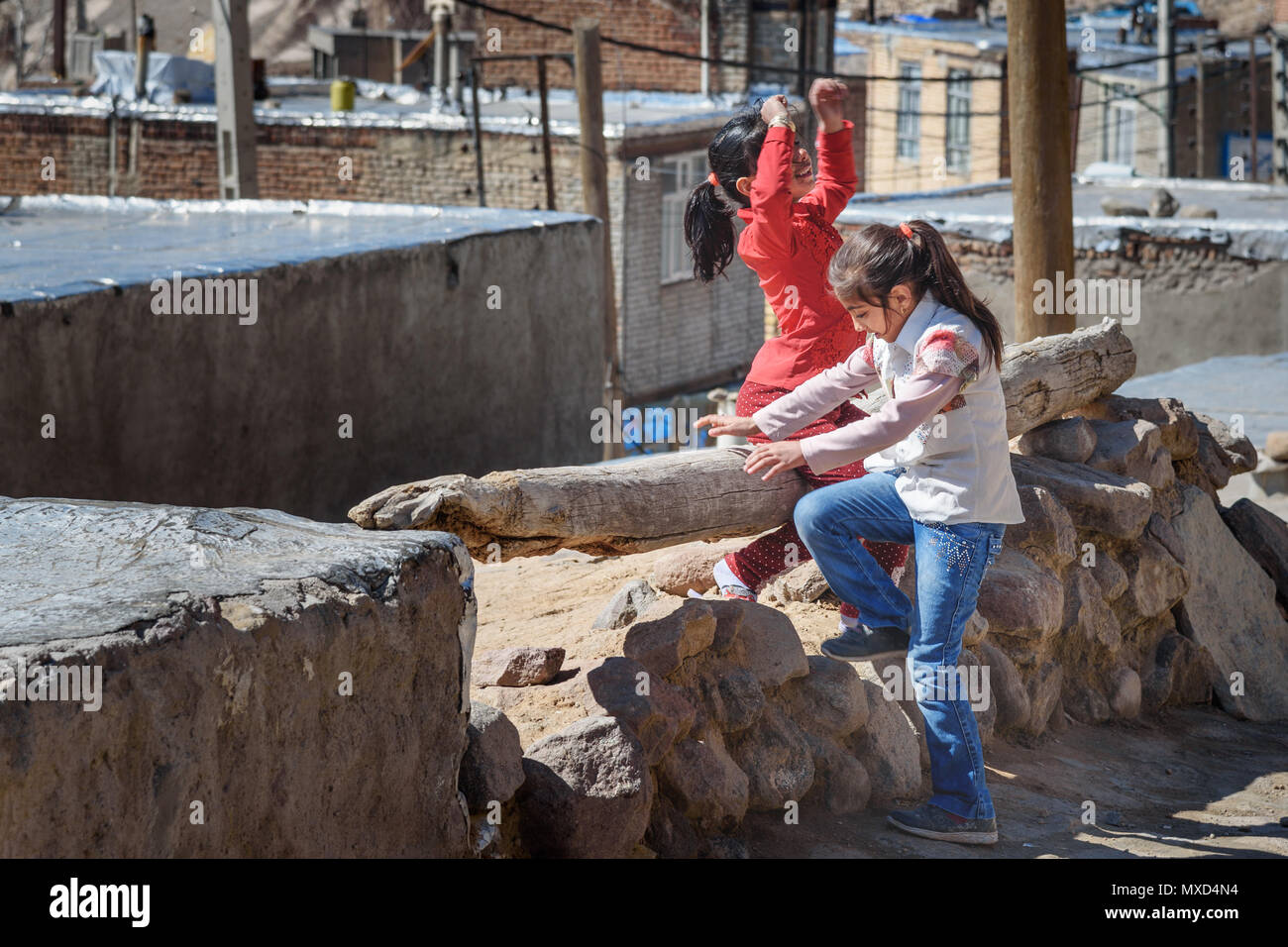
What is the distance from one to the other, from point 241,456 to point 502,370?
1.95 m

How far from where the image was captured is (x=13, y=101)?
65.4 feet

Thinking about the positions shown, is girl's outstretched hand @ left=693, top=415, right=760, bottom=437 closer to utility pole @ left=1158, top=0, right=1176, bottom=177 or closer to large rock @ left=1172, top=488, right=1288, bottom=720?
large rock @ left=1172, top=488, right=1288, bottom=720

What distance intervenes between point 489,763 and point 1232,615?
13.8ft

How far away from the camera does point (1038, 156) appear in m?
6.40

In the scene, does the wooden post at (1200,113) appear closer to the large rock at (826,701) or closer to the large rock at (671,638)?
the large rock at (826,701)

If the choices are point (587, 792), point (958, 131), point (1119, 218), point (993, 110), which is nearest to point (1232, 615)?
point (587, 792)

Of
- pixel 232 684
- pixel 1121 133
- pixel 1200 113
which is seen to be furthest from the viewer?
pixel 1121 133

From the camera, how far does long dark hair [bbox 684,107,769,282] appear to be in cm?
461

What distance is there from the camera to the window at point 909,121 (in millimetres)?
25469

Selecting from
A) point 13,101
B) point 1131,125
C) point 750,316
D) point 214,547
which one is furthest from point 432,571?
point 1131,125

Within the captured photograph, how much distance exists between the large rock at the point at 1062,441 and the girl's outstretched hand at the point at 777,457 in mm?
2404

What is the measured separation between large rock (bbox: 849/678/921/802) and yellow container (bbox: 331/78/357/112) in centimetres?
1610

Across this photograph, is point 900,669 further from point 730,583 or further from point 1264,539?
point 1264,539
